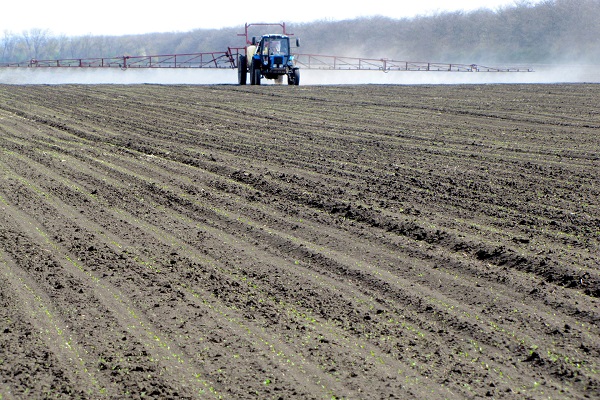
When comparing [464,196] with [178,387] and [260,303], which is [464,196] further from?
[178,387]

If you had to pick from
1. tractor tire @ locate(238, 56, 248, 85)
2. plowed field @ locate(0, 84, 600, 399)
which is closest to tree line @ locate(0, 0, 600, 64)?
tractor tire @ locate(238, 56, 248, 85)

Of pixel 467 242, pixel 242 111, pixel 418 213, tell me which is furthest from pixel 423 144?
pixel 242 111

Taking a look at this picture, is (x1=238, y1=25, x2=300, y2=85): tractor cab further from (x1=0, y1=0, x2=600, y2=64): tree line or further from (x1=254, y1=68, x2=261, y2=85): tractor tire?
(x1=0, y1=0, x2=600, y2=64): tree line

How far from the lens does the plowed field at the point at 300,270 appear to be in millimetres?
4309

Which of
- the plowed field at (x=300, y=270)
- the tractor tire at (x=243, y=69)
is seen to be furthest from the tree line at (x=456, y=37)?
the plowed field at (x=300, y=270)

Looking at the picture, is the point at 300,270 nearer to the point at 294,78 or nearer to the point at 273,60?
the point at 273,60

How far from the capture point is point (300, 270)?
6.17 m

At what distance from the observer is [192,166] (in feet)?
36.1

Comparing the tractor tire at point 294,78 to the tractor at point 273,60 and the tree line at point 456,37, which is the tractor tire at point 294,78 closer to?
the tractor at point 273,60

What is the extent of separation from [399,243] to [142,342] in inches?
119

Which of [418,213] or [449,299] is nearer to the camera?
[449,299]

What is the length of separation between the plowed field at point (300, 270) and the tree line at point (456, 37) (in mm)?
65002

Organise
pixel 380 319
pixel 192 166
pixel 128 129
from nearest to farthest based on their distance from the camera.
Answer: pixel 380 319
pixel 192 166
pixel 128 129

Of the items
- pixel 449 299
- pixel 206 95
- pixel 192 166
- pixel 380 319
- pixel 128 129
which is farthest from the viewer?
pixel 206 95
